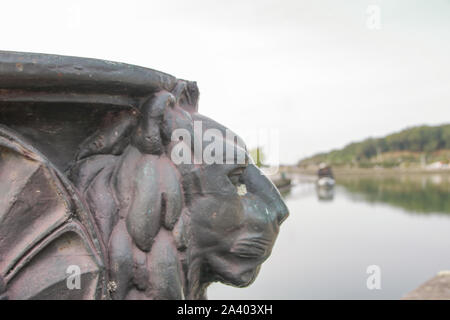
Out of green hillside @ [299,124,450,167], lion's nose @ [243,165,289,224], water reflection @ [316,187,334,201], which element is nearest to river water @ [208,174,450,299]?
lion's nose @ [243,165,289,224]

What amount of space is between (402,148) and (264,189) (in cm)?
6422

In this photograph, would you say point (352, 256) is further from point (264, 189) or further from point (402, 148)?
point (402, 148)

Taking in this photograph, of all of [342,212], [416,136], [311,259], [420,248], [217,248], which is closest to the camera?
[217,248]

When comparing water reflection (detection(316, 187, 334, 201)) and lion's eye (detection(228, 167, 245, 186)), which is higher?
water reflection (detection(316, 187, 334, 201))

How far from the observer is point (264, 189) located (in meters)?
1.28

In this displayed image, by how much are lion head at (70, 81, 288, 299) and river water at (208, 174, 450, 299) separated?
1.82m

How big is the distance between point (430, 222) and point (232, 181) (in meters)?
13.4

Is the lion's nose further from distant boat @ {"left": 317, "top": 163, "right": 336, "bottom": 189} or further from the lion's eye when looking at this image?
distant boat @ {"left": 317, "top": 163, "right": 336, "bottom": 189}

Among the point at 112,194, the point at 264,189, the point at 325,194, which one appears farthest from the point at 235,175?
the point at 325,194

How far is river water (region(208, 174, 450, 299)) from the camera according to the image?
18.7 feet

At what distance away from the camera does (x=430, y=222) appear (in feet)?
41.8

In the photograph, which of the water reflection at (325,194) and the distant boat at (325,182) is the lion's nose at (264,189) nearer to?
the water reflection at (325,194)

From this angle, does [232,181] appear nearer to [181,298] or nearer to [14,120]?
[181,298]
